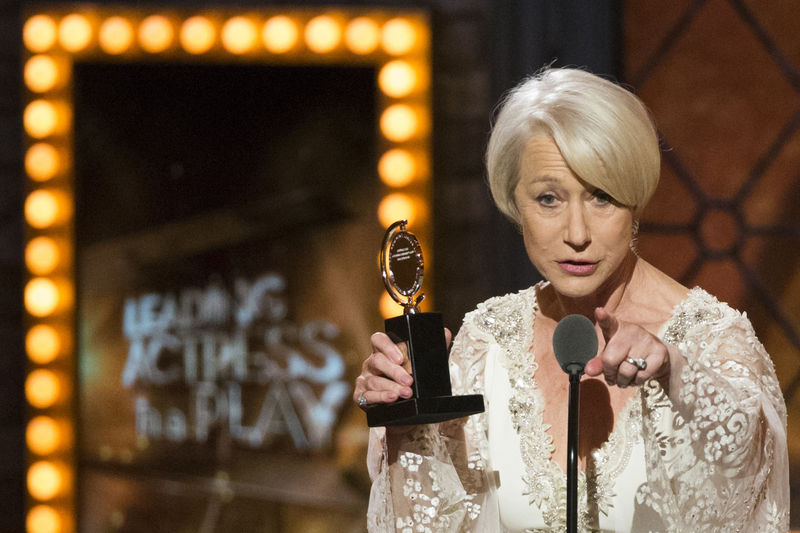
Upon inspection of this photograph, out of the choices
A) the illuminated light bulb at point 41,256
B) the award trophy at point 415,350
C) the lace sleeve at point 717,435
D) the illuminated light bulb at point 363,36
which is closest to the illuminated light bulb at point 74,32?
the illuminated light bulb at point 41,256

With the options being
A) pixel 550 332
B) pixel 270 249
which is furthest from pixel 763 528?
pixel 270 249

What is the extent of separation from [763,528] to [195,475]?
1.33 m

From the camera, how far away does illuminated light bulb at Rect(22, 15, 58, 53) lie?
2039 millimetres

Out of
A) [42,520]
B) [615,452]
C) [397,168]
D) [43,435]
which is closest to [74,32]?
[397,168]

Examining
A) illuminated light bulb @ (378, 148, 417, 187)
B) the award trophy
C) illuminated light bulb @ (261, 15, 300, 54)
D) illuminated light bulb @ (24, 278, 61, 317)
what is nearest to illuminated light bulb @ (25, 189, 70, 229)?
illuminated light bulb @ (24, 278, 61, 317)

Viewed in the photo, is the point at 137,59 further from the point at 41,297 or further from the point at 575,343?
the point at 575,343

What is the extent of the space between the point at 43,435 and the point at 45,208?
46 centimetres

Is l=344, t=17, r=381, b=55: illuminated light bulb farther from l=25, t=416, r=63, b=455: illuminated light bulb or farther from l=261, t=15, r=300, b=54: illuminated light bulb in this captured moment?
l=25, t=416, r=63, b=455: illuminated light bulb

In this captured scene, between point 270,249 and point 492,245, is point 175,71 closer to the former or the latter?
point 270,249

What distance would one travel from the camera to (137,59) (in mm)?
2061

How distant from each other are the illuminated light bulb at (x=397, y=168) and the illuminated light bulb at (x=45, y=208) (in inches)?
25.5

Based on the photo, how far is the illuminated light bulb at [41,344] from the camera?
203 centimetres

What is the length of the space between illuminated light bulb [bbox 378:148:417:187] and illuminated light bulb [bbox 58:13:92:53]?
65 cm

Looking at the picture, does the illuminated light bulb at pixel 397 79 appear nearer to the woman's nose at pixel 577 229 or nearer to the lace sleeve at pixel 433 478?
the lace sleeve at pixel 433 478
